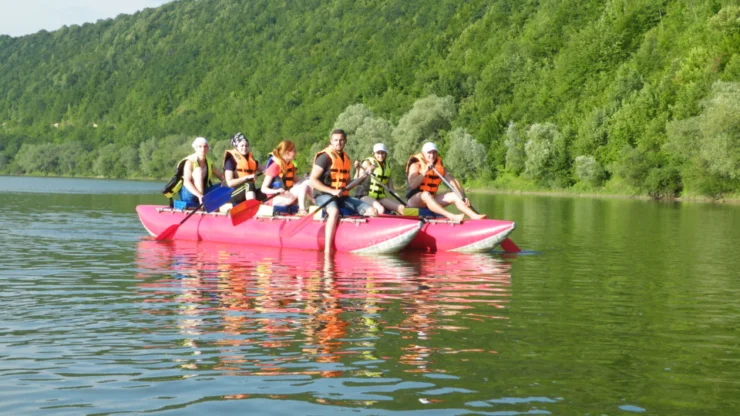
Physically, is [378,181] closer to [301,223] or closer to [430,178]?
[430,178]

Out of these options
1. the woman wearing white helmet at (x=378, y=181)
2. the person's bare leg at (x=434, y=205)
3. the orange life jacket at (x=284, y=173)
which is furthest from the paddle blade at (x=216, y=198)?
the person's bare leg at (x=434, y=205)

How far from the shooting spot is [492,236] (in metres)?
18.5

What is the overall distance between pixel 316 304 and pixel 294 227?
731 centimetres

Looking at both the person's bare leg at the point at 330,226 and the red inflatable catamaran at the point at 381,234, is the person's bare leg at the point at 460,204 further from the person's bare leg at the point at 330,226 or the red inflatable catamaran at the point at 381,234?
the person's bare leg at the point at 330,226

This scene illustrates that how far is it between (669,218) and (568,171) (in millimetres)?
36812

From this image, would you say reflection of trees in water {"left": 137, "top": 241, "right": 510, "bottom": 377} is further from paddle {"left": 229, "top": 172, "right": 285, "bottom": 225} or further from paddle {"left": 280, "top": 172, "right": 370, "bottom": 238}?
paddle {"left": 229, "top": 172, "right": 285, "bottom": 225}

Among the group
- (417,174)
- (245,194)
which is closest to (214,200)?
(245,194)


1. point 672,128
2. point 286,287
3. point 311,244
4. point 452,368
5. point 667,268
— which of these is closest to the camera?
point 452,368

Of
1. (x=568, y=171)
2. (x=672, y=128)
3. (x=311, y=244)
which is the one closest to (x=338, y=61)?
(x=568, y=171)

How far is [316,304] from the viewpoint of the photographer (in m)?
12.4

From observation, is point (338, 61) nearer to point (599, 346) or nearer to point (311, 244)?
point (311, 244)

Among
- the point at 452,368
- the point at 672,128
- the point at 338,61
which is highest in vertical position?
the point at 338,61

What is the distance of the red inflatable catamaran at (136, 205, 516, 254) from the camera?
18344mm

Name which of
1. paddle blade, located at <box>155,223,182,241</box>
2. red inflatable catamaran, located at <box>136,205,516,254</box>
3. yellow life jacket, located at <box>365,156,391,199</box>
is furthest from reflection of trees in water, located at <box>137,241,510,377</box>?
paddle blade, located at <box>155,223,182,241</box>
